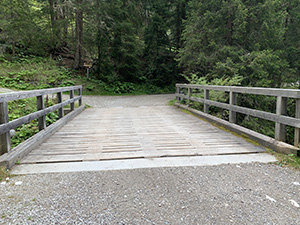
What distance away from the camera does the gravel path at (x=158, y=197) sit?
198 centimetres

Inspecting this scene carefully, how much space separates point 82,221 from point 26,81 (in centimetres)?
1552

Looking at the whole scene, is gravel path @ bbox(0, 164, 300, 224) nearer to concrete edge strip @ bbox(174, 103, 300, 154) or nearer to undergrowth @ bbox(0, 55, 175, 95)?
concrete edge strip @ bbox(174, 103, 300, 154)

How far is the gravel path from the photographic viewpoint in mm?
1982

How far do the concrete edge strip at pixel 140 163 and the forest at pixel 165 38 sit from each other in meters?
5.48

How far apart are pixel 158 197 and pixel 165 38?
21.6 metres

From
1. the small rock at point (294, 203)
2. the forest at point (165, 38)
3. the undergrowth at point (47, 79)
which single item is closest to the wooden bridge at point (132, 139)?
the small rock at point (294, 203)

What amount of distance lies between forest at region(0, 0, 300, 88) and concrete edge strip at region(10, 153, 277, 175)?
5.48 m

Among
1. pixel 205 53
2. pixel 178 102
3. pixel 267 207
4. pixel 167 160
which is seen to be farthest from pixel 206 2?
pixel 267 207

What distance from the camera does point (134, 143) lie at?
4.28 metres

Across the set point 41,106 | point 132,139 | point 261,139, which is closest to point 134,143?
point 132,139

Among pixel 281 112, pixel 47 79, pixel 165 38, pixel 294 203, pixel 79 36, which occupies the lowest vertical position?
pixel 294 203

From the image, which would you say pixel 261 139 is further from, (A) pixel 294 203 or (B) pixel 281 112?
(A) pixel 294 203

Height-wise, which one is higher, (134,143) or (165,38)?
(165,38)

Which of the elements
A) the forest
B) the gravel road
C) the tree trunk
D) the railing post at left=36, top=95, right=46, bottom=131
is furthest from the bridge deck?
the tree trunk
